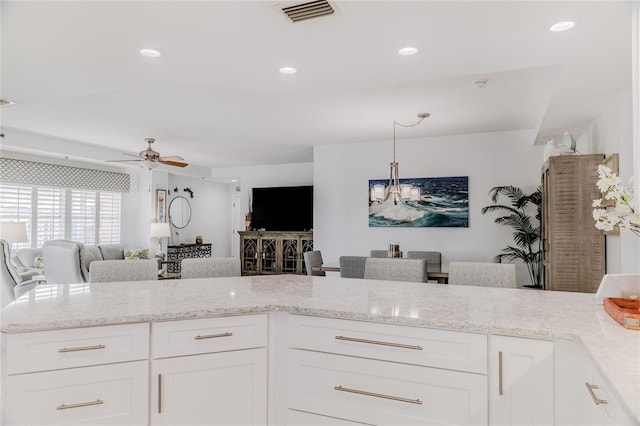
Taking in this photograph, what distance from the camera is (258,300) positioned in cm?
199

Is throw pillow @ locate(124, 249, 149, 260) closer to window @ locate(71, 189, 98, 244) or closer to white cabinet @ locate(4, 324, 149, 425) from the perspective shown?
window @ locate(71, 189, 98, 244)

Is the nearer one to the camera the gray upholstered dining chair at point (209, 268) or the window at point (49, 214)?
the gray upholstered dining chair at point (209, 268)

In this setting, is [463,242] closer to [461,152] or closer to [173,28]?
[461,152]

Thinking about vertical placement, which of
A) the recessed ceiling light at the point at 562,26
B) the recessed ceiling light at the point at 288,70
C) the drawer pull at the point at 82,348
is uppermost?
the recessed ceiling light at the point at 288,70

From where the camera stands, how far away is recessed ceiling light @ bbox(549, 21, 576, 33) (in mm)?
2008

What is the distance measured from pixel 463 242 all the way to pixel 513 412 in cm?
428

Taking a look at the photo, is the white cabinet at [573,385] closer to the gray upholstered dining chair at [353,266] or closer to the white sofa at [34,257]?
the gray upholstered dining chair at [353,266]

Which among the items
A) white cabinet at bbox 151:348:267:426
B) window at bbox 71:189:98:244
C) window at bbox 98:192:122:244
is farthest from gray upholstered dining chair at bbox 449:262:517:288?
window at bbox 98:192:122:244

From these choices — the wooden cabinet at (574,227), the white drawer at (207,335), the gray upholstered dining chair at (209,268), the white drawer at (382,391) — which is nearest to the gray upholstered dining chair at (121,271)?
the gray upholstered dining chair at (209,268)

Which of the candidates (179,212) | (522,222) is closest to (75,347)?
(522,222)

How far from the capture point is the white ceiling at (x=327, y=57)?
6.33ft

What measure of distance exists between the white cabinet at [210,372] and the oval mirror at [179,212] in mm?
7643

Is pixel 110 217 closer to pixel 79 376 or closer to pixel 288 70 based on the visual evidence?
pixel 288 70

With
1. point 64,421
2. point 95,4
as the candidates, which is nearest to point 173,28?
point 95,4
